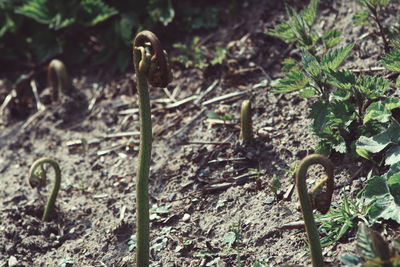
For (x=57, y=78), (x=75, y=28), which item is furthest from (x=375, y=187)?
(x=75, y=28)

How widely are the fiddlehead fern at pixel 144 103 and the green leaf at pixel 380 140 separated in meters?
0.88

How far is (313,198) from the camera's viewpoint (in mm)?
2211

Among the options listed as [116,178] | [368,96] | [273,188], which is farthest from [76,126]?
[368,96]

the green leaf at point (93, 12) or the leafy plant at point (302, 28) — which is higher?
the green leaf at point (93, 12)

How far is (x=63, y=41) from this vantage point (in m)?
4.50

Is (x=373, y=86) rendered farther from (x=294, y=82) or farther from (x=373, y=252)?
(x=373, y=252)

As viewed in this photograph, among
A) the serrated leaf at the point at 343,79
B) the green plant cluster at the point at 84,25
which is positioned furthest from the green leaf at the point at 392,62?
the green plant cluster at the point at 84,25

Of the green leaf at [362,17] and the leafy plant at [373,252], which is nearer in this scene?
the leafy plant at [373,252]

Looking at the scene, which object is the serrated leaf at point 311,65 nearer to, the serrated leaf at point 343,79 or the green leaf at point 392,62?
A: the serrated leaf at point 343,79

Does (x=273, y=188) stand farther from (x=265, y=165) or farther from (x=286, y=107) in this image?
(x=286, y=107)

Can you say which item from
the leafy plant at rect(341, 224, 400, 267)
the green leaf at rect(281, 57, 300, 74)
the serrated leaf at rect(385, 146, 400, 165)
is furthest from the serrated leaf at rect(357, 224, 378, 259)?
the green leaf at rect(281, 57, 300, 74)

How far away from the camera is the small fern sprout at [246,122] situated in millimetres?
3053

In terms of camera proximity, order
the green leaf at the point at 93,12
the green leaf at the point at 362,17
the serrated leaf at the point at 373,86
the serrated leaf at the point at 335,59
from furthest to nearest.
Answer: the green leaf at the point at 93,12
the green leaf at the point at 362,17
the serrated leaf at the point at 335,59
the serrated leaf at the point at 373,86

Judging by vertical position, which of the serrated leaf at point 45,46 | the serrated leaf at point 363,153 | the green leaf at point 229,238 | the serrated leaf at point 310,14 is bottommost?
the green leaf at point 229,238
